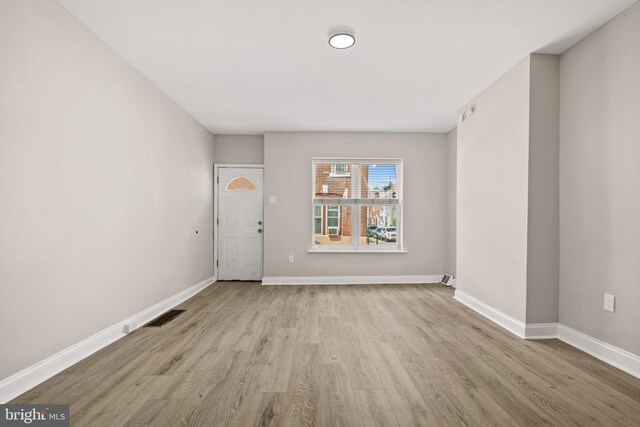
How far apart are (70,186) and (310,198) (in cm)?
348

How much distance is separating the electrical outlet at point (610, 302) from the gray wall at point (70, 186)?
13.6ft

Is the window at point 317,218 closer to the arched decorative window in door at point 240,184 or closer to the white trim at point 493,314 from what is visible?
the arched decorative window in door at point 240,184

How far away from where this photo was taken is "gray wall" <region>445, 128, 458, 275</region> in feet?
16.9

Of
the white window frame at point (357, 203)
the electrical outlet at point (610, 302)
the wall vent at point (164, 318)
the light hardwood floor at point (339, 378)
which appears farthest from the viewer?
the white window frame at point (357, 203)

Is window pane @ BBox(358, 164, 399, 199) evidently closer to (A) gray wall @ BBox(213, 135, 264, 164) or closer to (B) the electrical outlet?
(A) gray wall @ BBox(213, 135, 264, 164)

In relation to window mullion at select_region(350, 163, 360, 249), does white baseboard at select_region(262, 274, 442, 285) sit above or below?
below

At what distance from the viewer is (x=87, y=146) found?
2443 millimetres

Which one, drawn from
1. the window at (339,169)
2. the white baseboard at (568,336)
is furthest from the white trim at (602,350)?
the window at (339,169)

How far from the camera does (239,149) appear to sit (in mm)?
5551

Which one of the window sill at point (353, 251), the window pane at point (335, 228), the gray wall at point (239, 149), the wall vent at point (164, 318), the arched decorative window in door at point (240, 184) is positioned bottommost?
the wall vent at point (164, 318)

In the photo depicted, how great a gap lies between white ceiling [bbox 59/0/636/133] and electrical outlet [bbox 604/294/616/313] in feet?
7.11

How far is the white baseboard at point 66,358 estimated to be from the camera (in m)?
1.82

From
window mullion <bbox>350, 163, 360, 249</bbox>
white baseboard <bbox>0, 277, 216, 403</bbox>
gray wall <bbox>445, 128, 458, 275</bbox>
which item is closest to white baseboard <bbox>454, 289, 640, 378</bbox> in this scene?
gray wall <bbox>445, 128, 458, 275</bbox>

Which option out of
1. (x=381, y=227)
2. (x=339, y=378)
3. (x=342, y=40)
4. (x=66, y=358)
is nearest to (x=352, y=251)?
A: (x=381, y=227)
